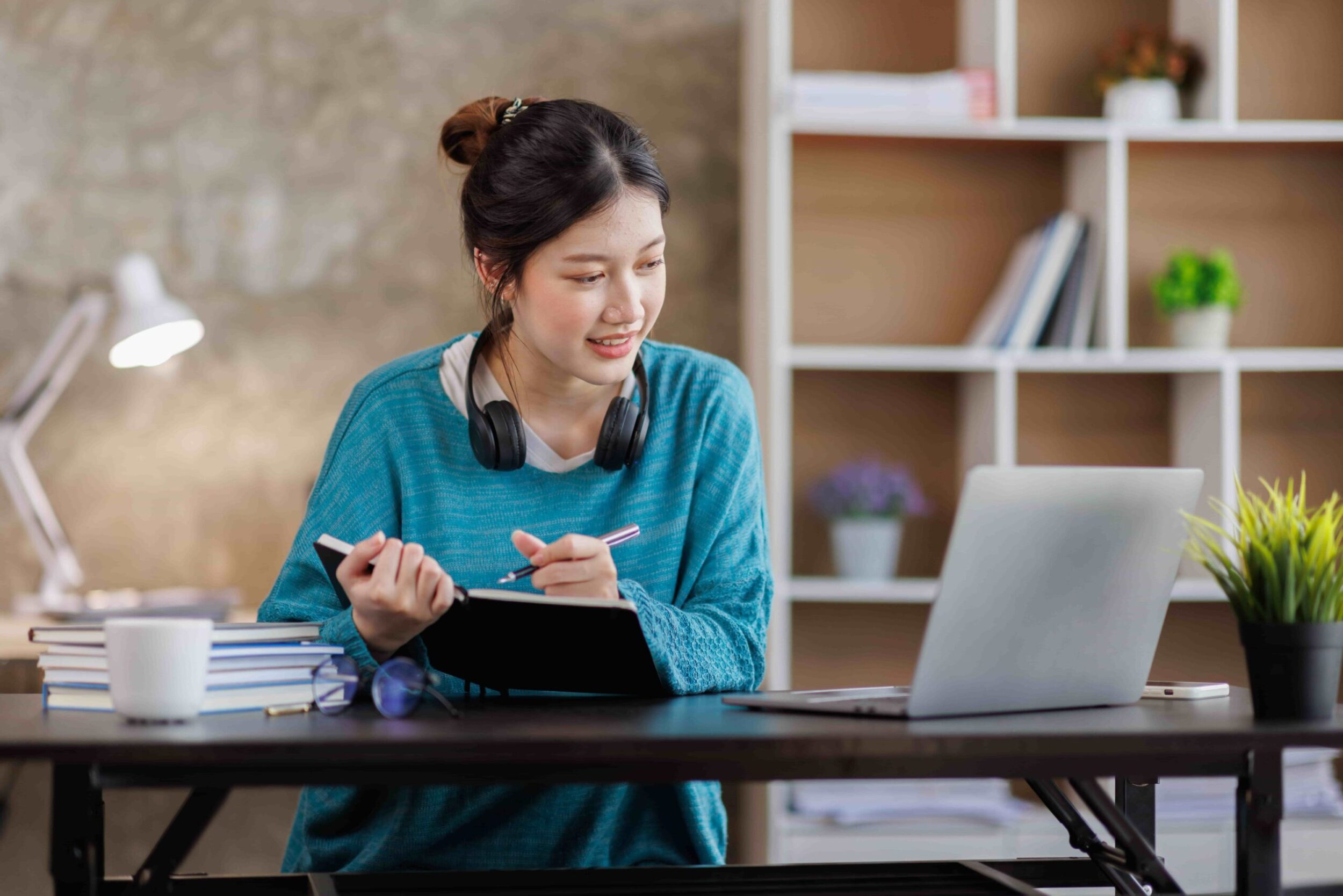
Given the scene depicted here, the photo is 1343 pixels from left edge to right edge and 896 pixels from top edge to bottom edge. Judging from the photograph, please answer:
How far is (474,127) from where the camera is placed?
1535mm

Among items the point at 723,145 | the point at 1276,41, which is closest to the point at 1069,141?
the point at 1276,41

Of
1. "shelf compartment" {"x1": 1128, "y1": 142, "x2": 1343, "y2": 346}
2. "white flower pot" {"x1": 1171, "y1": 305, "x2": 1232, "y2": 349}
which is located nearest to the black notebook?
"white flower pot" {"x1": 1171, "y1": 305, "x2": 1232, "y2": 349}

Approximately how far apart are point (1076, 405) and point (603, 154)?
172cm

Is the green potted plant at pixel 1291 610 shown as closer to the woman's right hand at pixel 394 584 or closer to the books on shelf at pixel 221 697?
the woman's right hand at pixel 394 584

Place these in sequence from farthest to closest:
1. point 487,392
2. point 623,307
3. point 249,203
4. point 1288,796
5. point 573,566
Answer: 1. point 249,203
2. point 1288,796
3. point 487,392
4. point 623,307
5. point 573,566

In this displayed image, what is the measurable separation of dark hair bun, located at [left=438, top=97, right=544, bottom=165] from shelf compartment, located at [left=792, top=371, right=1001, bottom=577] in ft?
4.50

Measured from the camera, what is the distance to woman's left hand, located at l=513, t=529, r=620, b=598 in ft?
3.76

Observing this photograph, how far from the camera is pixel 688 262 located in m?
2.95

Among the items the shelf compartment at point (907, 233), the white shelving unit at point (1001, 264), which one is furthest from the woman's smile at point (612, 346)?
the shelf compartment at point (907, 233)

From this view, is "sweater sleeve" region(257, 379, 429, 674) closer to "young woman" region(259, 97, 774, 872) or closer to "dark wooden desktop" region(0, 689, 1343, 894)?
"young woman" region(259, 97, 774, 872)

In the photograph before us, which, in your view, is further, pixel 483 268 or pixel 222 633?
pixel 483 268

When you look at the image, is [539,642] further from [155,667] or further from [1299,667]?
[1299,667]

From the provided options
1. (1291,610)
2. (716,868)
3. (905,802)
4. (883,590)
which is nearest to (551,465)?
(716,868)

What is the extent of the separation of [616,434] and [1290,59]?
213cm
